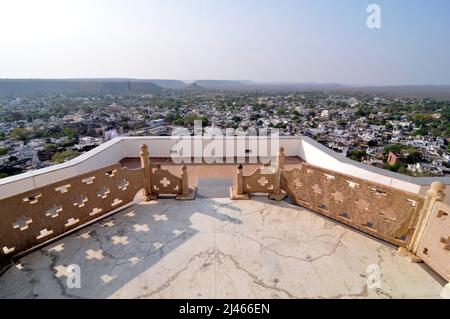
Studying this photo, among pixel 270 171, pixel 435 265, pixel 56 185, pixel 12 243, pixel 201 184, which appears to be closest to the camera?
pixel 435 265

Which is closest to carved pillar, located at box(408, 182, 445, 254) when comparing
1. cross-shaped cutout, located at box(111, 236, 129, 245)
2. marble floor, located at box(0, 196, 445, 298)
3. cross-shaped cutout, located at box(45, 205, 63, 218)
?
marble floor, located at box(0, 196, 445, 298)

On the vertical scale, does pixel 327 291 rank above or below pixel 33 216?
below

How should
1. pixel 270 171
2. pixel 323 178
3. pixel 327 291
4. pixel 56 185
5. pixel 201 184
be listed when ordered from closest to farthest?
1. pixel 327 291
2. pixel 56 185
3. pixel 323 178
4. pixel 270 171
5. pixel 201 184

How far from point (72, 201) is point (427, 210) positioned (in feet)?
14.7

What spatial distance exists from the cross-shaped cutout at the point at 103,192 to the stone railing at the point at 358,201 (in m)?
2.93

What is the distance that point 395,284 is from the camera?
2.26m

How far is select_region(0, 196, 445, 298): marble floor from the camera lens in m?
2.18

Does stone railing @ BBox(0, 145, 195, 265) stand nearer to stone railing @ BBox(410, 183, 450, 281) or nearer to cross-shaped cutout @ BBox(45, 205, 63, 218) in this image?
cross-shaped cutout @ BBox(45, 205, 63, 218)

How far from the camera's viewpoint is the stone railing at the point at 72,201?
101 inches

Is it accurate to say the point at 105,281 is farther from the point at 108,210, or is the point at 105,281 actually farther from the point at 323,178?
the point at 323,178

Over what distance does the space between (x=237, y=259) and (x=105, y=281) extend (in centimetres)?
145

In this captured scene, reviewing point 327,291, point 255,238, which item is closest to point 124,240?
point 255,238

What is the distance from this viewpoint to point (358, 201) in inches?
119
